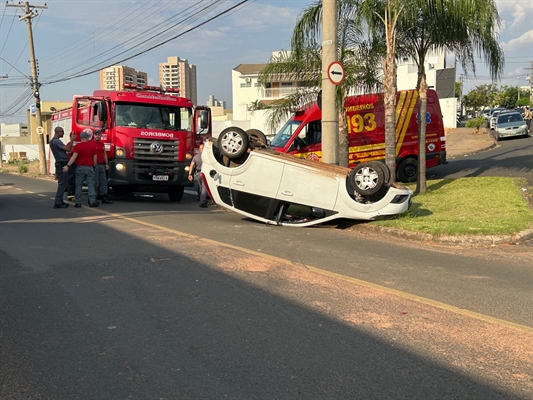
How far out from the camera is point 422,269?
6691 millimetres

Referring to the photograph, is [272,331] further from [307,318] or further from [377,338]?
[377,338]

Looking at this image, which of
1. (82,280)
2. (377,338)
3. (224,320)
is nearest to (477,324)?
(377,338)

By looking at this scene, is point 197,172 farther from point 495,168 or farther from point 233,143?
point 495,168

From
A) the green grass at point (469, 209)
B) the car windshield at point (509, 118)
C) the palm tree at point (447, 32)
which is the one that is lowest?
the green grass at point (469, 209)

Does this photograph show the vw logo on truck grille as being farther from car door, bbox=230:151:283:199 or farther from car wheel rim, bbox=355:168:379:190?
car wheel rim, bbox=355:168:379:190

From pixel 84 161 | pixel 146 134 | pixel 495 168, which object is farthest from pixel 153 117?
pixel 495 168

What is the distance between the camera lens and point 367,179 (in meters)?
9.27

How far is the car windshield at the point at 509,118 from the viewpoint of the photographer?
101 feet

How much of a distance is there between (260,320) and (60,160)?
399 inches

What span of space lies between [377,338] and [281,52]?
40.1 ft

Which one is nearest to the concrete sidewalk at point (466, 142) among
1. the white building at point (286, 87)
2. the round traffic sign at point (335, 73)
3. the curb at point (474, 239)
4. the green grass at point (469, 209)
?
the white building at point (286, 87)

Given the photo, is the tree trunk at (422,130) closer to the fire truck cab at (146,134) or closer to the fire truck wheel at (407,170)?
the fire truck wheel at (407,170)

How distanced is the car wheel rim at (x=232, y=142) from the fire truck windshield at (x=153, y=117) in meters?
5.04

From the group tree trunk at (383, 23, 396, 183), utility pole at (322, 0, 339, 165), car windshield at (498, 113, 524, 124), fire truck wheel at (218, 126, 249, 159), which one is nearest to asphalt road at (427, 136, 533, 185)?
tree trunk at (383, 23, 396, 183)
